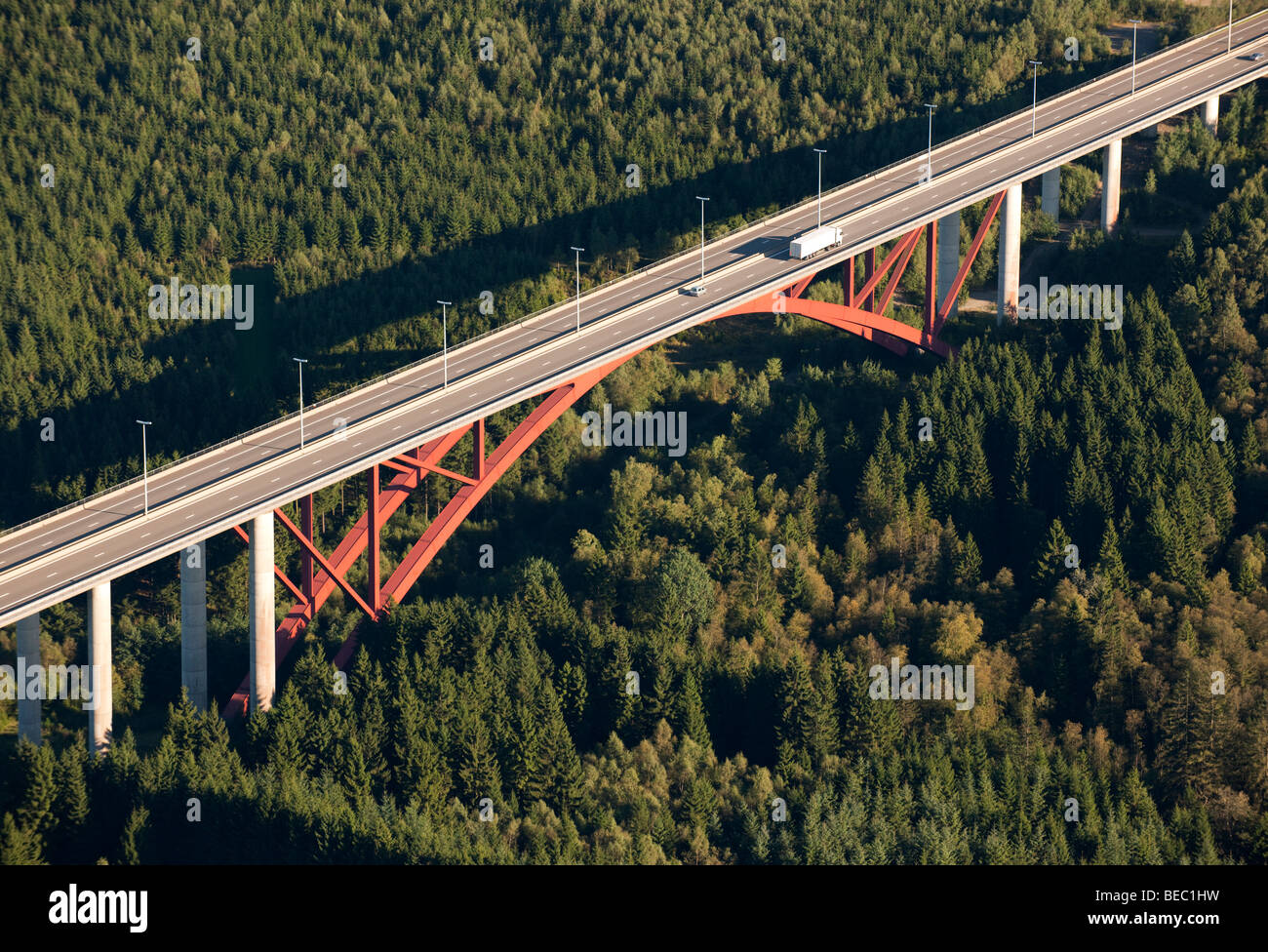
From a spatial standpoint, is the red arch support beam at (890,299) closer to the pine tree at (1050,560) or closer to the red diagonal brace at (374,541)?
the pine tree at (1050,560)

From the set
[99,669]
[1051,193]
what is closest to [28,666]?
[99,669]

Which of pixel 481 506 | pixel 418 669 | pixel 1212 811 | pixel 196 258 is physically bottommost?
pixel 1212 811

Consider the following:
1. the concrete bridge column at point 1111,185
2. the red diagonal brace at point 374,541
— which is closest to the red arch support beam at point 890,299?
the concrete bridge column at point 1111,185

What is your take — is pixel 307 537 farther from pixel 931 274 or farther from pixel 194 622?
pixel 931 274

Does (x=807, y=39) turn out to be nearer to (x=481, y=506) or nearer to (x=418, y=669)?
(x=481, y=506)

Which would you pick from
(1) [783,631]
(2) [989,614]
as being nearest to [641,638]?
(1) [783,631]

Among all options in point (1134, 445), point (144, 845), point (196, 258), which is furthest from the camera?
point (196, 258)

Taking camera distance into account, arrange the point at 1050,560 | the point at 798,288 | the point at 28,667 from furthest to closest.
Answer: the point at 798,288, the point at 1050,560, the point at 28,667
